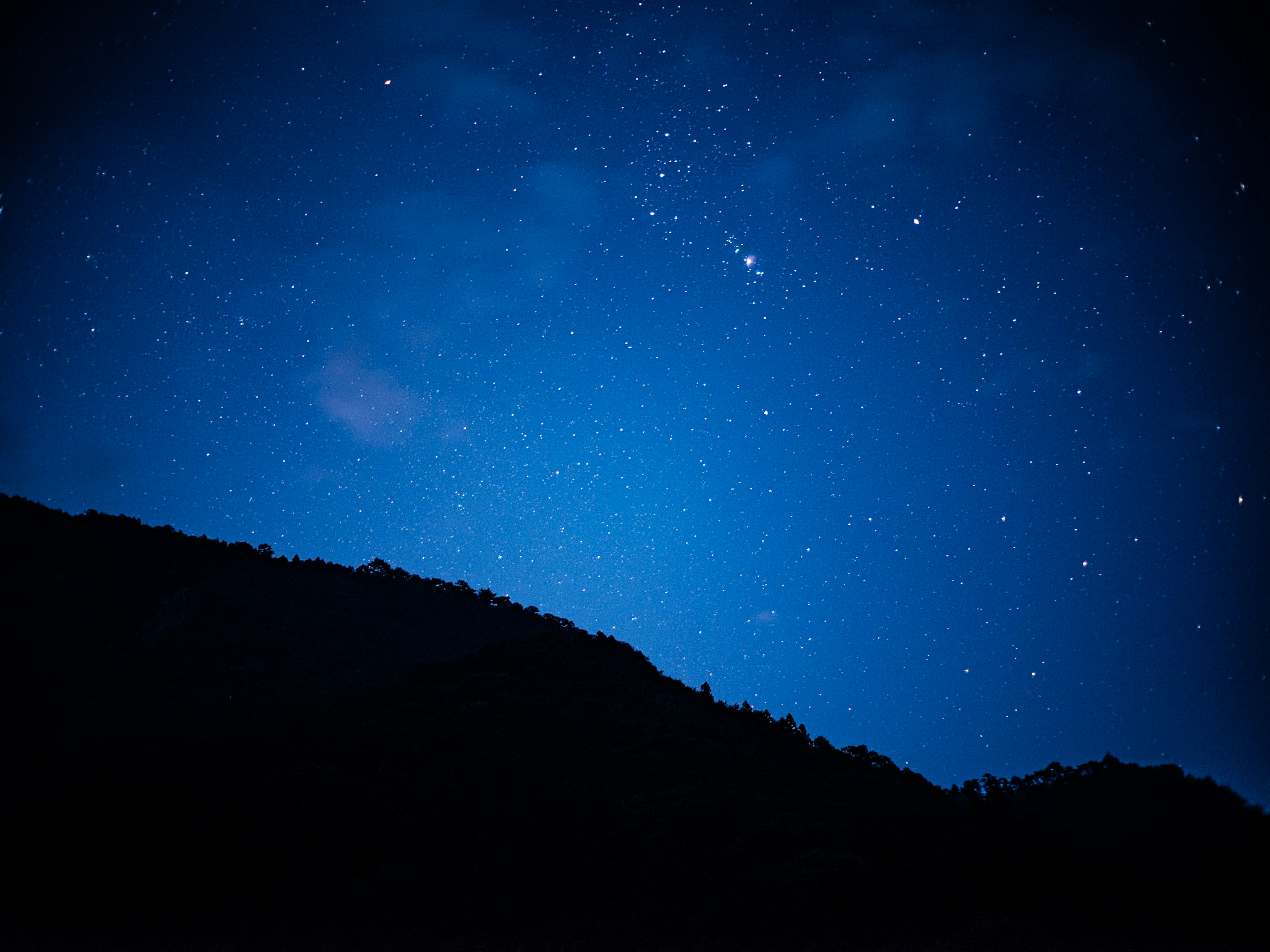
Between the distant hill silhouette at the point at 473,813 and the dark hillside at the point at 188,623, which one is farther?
the dark hillside at the point at 188,623

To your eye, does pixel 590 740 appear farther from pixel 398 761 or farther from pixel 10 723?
pixel 10 723

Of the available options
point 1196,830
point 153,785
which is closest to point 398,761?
point 153,785

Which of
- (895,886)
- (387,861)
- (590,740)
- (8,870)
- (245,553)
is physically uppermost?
(245,553)

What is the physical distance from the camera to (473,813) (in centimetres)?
1659

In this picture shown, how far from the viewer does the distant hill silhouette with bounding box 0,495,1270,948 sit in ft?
40.7

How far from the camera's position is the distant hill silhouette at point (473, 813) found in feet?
40.7

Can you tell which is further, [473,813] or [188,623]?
[188,623]

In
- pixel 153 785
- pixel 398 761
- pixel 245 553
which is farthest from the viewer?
pixel 245 553

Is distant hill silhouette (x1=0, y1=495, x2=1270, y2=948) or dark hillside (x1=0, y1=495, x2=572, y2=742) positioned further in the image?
dark hillside (x1=0, y1=495, x2=572, y2=742)

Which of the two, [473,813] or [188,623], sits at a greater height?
[188,623]

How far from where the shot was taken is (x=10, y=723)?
20344 mm

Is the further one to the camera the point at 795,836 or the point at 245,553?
the point at 245,553

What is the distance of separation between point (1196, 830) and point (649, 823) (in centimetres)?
2697

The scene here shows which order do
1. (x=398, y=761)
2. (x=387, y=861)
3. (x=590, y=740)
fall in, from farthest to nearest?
1. (x=590, y=740)
2. (x=398, y=761)
3. (x=387, y=861)
